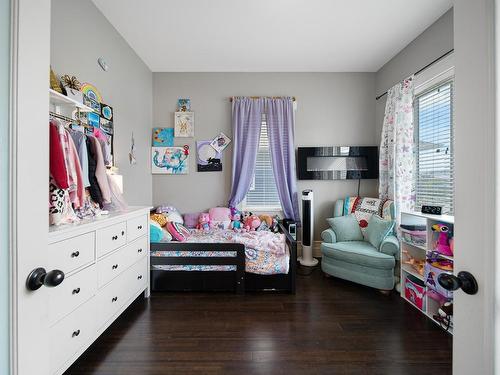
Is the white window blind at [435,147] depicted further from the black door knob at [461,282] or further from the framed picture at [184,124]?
the framed picture at [184,124]

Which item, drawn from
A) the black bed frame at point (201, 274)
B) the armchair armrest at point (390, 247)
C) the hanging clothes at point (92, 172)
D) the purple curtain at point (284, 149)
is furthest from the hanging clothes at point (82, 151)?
the armchair armrest at point (390, 247)

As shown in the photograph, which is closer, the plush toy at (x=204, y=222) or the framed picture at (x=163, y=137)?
the plush toy at (x=204, y=222)

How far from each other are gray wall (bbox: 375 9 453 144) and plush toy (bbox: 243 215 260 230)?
80.5 inches

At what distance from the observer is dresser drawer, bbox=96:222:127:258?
62.1 inches

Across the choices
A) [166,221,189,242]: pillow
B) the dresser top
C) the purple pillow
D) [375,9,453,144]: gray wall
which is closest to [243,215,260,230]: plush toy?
the purple pillow

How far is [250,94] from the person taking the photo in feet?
11.3

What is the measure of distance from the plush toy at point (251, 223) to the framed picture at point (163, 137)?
153 cm

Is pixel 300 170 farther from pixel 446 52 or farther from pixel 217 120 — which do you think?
pixel 446 52

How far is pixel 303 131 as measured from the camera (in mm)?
3490

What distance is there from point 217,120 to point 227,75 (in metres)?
0.66

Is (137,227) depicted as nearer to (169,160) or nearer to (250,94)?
(169,160)

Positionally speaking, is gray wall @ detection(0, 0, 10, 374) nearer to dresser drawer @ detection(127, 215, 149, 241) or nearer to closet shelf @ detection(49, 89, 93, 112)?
closet shelf @ detection(49, 89, 93, 112)

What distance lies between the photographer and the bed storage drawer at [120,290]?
5.36ft

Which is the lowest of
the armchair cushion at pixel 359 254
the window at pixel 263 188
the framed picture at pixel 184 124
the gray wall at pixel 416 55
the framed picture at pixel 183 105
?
the armchair cushion at pixel 359 254
